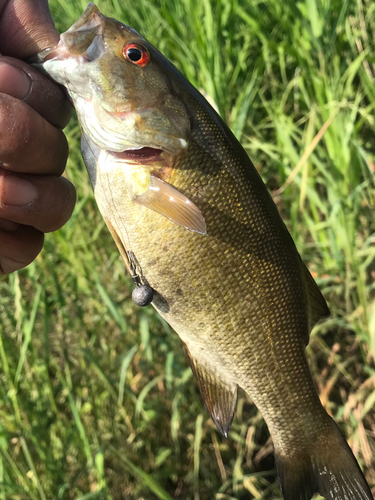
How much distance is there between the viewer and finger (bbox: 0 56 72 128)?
3.10 feet

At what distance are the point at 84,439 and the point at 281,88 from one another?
2.22m

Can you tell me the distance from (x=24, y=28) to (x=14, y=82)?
180mm

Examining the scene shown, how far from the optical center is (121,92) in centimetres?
113

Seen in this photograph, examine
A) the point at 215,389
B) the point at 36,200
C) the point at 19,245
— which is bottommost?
the point at 215,389

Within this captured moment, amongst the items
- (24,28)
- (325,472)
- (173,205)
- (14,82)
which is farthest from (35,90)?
(325,472)

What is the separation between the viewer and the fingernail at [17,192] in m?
1.03

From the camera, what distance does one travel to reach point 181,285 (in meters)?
1.18

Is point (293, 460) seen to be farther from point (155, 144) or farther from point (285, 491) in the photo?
point (155, 144)

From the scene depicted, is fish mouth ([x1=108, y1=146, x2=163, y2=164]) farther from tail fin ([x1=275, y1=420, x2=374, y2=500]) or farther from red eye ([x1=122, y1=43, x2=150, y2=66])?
tail fin ([x1=275, y1=420, x2=374, y2=500])

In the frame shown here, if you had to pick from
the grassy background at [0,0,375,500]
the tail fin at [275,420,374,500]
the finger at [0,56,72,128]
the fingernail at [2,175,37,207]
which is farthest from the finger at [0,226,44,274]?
the tail fin at [275,420,374,500]

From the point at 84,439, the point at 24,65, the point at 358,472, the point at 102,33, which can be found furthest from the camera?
the point at 84,439

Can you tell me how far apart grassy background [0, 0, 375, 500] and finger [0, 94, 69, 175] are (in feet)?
2.96

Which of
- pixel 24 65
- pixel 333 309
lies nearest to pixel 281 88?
pixel 333 309

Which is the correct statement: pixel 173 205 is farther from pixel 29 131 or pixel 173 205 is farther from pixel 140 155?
pixel 29 131
